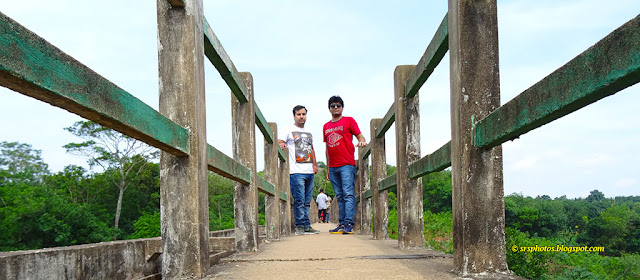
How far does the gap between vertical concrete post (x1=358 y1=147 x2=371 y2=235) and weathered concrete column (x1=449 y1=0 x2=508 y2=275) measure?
4.75 m

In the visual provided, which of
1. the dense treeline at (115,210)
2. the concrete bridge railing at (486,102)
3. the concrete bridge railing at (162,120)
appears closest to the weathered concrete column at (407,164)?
the concrete bridge railing at (486,102)

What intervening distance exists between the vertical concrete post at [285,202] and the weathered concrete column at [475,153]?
15.8ft

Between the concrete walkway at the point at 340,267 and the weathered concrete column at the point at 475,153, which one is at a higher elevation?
the weathered concrete column at the point at 475,153

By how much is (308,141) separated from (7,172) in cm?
5101

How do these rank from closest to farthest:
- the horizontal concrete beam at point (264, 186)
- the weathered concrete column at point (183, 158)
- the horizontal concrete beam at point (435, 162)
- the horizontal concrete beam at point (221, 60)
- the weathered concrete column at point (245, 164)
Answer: the weathered concrete column at point (183, 158) → the horizontal concrete beam at point (435, 162) → the horizontal concrete beam at point (221, 60) → the weathered concrete column at point (245, 164) → the horizontal concrete beam at point (264, 186)

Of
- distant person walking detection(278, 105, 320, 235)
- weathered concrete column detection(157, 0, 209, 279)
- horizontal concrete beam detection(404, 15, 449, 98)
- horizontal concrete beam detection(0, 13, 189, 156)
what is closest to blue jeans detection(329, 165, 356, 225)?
distant person walking detection(278, 105, 320, 235)

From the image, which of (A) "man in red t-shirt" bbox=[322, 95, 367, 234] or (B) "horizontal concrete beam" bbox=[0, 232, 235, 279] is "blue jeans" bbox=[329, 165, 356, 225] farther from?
(B) "horizontal concrete beam" bbox=[0, 232, 235, 279]

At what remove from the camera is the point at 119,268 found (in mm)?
2271

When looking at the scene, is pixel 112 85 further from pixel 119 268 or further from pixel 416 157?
pixel 416 157

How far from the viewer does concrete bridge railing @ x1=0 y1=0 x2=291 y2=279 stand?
42.8 inches

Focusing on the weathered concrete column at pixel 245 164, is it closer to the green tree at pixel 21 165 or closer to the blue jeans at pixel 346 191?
the blue jeans at pixel 346 191

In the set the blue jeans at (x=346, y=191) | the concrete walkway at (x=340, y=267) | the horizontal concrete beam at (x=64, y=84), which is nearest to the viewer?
the horizontal concrete beam at (x=64, y=84)

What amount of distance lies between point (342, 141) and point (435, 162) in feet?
12.8

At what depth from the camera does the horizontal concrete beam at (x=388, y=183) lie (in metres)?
4.39
